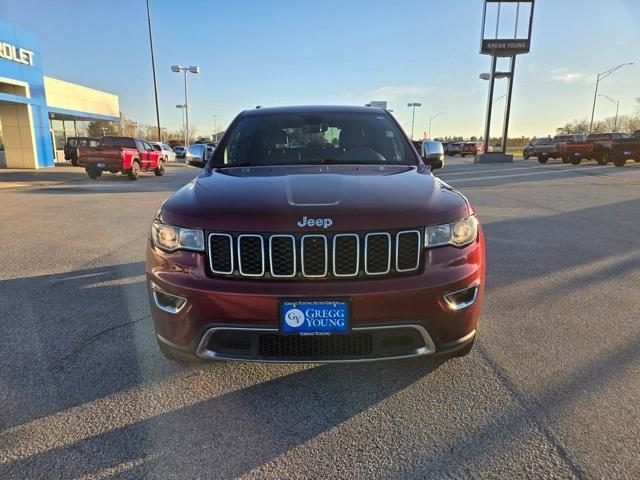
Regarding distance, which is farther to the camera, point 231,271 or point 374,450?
point 231,271

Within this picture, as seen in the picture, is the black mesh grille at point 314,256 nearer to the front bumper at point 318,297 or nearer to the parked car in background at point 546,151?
the front bumper at point 318,297

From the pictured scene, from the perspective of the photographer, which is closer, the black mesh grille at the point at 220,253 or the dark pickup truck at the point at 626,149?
the black mesh grille at the point at 220,253

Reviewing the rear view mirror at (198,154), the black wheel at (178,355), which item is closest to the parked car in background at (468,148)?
the rear view mirror at (198,154)

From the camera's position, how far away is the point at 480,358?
3025 mm

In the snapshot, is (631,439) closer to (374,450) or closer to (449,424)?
(449,424)

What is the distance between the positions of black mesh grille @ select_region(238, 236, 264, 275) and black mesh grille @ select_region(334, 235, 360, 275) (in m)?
0.39

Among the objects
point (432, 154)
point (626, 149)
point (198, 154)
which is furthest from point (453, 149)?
point (198, 154)

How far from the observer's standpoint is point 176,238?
2.43 m

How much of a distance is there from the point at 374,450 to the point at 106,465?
48.9 inches

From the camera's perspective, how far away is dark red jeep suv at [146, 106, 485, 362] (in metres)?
2.24

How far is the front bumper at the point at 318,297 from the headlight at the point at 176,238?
0.16 feet

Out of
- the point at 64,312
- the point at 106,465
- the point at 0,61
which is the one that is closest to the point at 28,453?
the point at 106,465

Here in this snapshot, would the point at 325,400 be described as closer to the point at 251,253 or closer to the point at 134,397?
the point at 251,253

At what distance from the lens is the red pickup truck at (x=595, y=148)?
84.4ft
